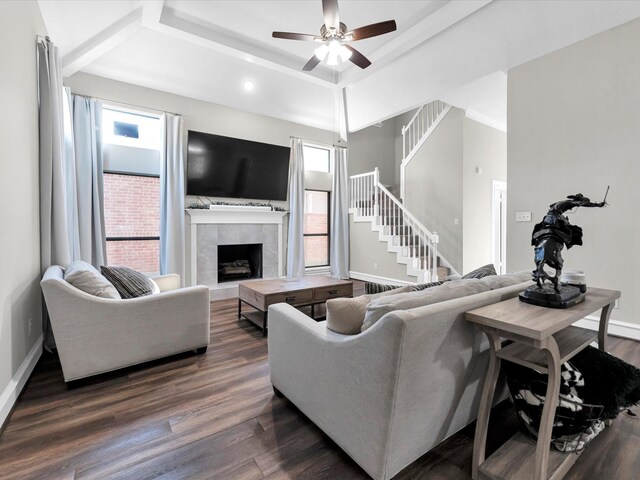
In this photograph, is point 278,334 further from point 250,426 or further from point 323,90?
point 323,90

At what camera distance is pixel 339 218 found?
6480 mm

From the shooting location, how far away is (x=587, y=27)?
10.2ft

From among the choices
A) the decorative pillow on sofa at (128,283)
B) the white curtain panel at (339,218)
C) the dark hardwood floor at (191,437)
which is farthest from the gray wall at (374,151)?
the dark hardwood floor at (191,437)

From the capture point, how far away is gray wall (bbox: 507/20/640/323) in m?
3.01

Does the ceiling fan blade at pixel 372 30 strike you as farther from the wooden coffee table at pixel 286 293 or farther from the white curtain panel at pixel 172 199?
the white curtain panel at pixel 172 199

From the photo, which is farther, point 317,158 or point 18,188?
point 317,158

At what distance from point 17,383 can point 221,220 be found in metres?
3.24

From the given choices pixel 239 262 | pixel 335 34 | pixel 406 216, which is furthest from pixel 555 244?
pixel 239 262

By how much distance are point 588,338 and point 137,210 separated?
5114 mm

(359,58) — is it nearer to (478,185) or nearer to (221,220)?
(221,220)

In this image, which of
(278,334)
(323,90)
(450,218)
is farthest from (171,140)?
(450,218)

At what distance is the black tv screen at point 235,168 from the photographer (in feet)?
15.7

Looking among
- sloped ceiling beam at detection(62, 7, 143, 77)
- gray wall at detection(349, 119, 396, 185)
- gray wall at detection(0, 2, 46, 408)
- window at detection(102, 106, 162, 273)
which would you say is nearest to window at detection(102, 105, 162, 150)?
window at detection(102, 106, 162, 273)

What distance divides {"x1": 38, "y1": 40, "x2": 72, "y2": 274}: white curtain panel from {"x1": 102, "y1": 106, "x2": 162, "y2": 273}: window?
4.77 ft
